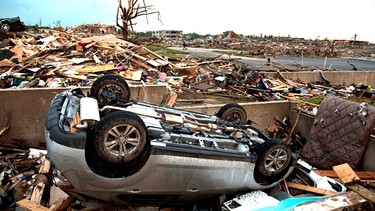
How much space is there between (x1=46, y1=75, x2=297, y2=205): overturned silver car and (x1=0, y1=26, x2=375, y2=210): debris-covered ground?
0.52 metres

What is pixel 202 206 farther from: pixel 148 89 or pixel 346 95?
pixel 346 95

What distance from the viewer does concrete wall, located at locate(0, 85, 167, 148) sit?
674 cm

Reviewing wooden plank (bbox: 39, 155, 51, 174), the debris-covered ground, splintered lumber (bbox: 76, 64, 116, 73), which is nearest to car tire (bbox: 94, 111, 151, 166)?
the debris-covered ground

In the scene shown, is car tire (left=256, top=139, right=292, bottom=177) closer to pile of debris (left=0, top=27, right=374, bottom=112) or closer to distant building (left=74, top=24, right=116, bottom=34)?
pile of debris (left=0, top=27, right=374, bottom=112)

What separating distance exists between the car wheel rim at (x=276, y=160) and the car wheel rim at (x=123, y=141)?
2.10 m

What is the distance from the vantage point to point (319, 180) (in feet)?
17.3

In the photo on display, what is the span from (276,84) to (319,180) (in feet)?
25.7

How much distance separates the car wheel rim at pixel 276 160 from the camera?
176 inches

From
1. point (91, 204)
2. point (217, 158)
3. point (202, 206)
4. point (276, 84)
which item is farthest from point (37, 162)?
point (276, 84)

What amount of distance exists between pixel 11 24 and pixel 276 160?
19.5m

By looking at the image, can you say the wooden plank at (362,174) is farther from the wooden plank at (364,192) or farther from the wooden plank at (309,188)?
the wooden plank at (309,188)

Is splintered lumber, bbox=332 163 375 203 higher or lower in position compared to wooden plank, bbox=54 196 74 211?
higher

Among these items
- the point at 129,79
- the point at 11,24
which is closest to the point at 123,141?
the point at 129,79

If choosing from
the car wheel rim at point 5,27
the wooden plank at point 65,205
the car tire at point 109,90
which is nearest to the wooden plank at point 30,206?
the wooden plank at point 65,205
